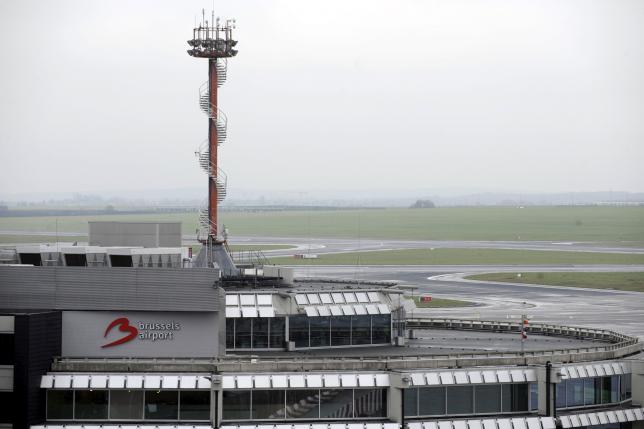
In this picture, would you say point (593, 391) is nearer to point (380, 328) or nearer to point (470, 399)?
point (470, 399)

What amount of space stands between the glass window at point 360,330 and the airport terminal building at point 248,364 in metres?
0.06

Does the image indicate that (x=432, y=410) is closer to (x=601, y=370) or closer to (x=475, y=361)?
(x=475, y=361)

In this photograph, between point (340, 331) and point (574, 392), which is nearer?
point (574, 392)

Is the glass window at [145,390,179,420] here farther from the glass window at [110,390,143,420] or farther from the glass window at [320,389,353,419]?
the glass window at [320,389,353,419]

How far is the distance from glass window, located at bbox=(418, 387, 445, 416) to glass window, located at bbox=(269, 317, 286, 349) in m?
9.83

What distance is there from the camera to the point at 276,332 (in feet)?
201

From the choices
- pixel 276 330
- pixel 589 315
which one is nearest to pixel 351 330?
pixel 276 330

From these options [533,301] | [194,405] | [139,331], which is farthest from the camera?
[533,301]

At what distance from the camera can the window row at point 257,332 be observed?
6072cm

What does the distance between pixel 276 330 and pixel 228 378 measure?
372 inches

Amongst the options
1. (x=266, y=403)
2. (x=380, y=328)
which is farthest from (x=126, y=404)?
(x=380, y=328)

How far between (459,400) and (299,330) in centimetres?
1044

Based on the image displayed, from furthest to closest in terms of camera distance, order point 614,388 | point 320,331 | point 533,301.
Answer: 1. point 533,301
2. point 320,331
3. point 614,388

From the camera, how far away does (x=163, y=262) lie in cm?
6744
